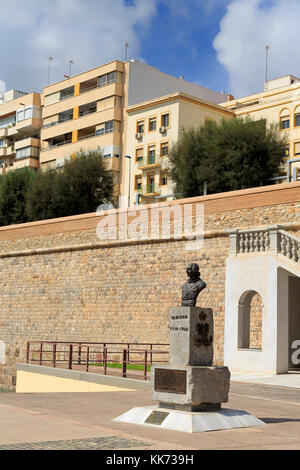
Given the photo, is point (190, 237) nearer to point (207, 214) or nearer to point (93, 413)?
point (207, 214)

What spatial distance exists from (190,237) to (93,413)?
496 inches

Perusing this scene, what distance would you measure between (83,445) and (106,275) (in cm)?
1831

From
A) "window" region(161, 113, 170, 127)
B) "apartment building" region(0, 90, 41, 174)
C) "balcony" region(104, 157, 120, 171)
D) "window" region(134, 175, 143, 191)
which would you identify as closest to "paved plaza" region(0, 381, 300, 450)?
"window" region(161, 113, 170, 127)

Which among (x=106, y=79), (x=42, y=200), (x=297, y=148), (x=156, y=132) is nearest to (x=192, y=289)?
(x=42, y=200)

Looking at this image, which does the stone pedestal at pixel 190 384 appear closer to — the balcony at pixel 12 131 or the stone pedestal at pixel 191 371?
the stone pedestal at pixel 191 371

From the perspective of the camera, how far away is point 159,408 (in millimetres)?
9328

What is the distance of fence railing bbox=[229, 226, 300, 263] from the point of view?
1795cm

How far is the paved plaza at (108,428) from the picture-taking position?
293 inches

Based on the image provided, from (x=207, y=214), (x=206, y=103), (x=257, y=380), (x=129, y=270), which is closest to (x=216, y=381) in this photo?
(x=257, y=380)

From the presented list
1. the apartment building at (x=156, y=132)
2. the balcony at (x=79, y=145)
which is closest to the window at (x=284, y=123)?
the apartment building at (x=156, y=132)

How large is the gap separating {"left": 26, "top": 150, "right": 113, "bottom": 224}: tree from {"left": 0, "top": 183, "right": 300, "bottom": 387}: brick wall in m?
4.25

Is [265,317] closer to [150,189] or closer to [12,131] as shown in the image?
[150,189]

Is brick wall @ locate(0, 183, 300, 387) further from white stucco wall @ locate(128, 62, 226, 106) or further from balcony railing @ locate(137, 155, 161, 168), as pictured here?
white stucco wall @ locate(128, 62, 226, 106)

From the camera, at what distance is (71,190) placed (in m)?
35.6
